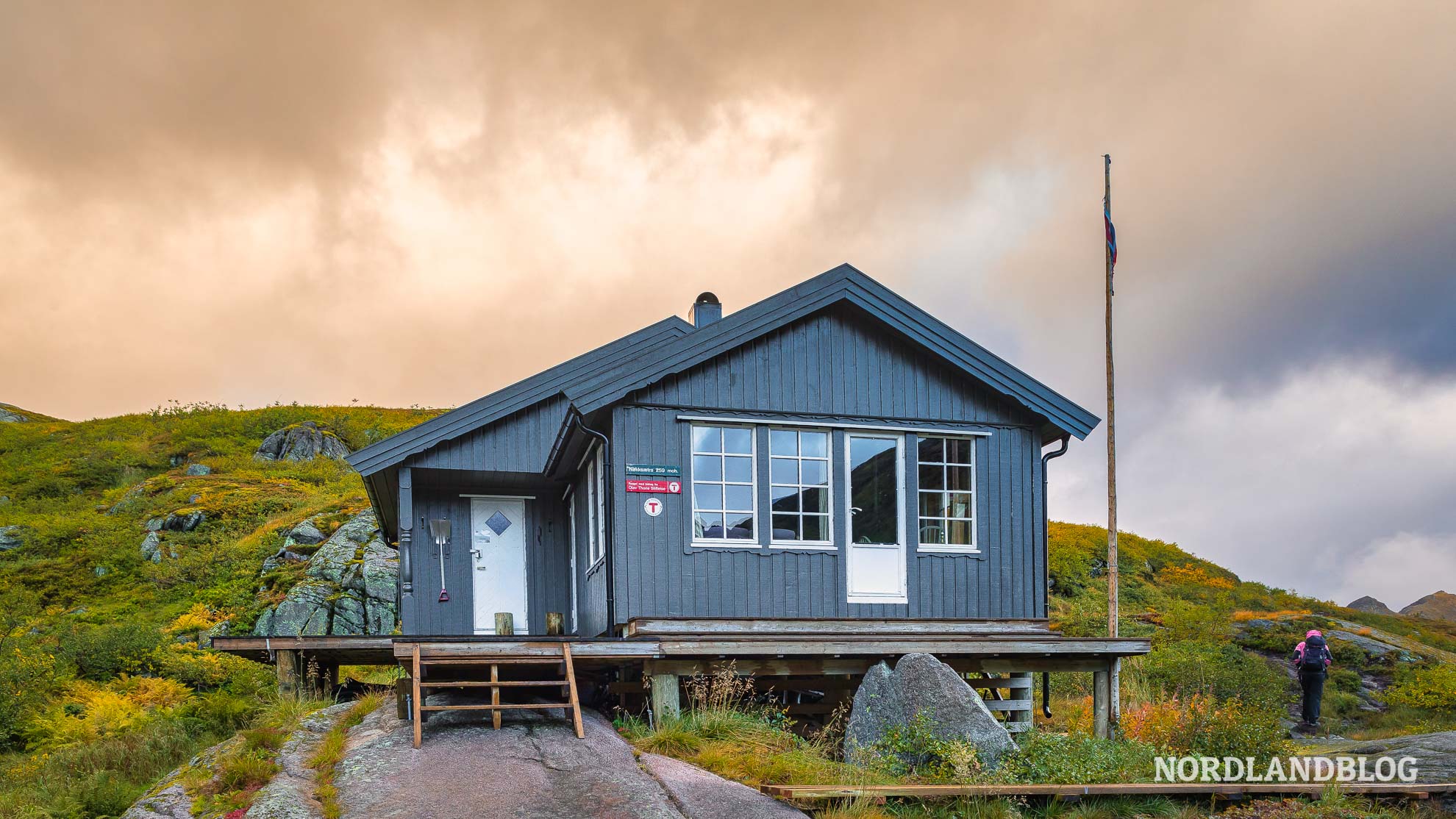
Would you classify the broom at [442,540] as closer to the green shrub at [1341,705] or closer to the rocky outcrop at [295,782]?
the rocky outcrop at [295,782]

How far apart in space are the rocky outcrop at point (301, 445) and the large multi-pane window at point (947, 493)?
105ft

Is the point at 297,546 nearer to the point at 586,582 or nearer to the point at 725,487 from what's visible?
the point at 586,582

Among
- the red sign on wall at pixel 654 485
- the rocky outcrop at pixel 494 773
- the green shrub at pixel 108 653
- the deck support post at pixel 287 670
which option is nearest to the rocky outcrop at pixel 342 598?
the green shrub at pixel 108 653

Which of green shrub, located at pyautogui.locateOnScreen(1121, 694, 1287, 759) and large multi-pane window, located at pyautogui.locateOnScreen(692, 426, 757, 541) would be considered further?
large multi-pane window, located at pyautogui.locateOnScreen(692, 426, 757, 541)

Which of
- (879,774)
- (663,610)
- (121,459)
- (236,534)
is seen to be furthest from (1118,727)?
(121,459)

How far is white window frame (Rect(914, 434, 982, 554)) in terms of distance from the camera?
40.6ft

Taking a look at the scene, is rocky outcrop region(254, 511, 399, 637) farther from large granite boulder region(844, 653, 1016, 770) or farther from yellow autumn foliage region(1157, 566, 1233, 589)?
yellow autumn foliage region(1157, 566, 1233, 589)

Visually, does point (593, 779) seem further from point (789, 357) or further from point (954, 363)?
point (954, 363)

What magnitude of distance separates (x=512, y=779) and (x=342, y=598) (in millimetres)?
13740

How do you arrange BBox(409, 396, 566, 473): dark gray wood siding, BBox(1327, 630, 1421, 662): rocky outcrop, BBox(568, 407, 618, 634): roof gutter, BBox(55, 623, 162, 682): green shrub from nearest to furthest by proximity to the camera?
BBox(568, 407, 618, 634): roof gutter
BBox(409, 396, 566, 473): dark gray wood siding
BBox(55, 623, 162, 682): green shrub
BBox(1327, 630, 1421, 662): rocky outcrop

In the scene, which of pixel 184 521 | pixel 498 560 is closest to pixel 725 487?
pixel 498 560

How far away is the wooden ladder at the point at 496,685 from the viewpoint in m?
8.91

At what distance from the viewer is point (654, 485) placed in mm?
11461

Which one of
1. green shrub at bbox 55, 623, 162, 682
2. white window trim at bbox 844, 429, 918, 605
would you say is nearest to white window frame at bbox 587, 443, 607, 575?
white window trim at bbox 844, 429, 918, 605
